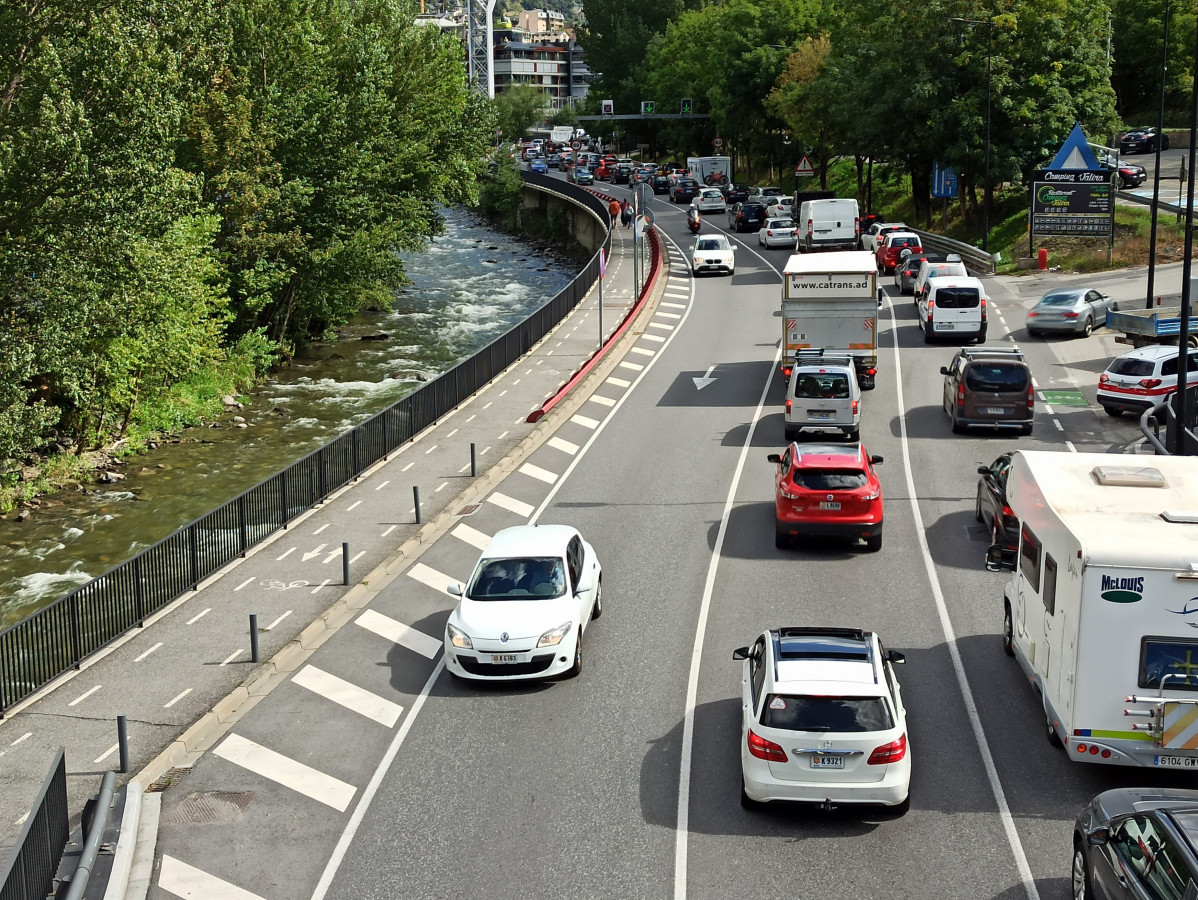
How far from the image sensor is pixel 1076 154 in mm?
48562

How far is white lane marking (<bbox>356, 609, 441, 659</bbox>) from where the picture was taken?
1820cm

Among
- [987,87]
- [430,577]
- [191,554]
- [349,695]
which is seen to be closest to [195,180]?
[191,554]

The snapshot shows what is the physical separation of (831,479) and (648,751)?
777 cm

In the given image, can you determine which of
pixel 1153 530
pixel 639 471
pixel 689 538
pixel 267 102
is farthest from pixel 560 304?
pixel 1153 530

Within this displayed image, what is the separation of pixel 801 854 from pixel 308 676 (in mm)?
7602

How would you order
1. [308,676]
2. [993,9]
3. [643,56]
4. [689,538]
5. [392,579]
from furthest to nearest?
1. [643,56]
2. [993,9]
3. [689,538]
4. [392,579]
5. [308,676]

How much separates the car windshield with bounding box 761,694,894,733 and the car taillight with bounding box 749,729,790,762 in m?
0.16

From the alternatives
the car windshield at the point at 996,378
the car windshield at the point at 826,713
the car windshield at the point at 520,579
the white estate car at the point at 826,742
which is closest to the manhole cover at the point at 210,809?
the car windshield at the point at 520,579

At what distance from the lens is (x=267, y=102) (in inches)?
1603

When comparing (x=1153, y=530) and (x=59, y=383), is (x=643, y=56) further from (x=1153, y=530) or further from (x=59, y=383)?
(x=1153, y=530)

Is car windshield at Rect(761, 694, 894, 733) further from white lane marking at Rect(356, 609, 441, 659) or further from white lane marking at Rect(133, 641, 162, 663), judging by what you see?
white lane marking at Rect(133, 641, 162, 663)

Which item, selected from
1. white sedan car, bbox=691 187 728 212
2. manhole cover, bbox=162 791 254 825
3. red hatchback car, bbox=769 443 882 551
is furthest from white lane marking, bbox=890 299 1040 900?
white sedan car, bbox=691 187 728 212

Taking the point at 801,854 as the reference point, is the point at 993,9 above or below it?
above

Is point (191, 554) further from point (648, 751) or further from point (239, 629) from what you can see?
point (648, 751)
